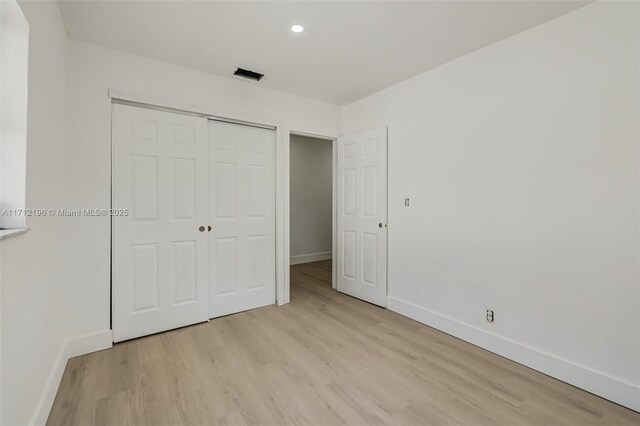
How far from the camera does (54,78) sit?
1980 millimetres

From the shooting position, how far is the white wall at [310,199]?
625 centimetres

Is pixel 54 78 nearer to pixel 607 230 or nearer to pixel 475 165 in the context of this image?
pixel 475 165

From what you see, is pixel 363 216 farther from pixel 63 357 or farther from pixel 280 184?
pixel 63 357

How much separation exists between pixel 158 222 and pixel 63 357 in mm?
1229

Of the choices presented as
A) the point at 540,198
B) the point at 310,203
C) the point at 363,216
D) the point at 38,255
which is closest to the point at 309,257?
the point at 310,203

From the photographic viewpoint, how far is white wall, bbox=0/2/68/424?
1.25m

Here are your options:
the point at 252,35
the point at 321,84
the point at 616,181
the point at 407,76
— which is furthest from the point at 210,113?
the point at 616,181

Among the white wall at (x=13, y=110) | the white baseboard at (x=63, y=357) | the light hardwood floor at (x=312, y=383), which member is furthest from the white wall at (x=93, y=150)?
the white wall at (x=13, y=110)

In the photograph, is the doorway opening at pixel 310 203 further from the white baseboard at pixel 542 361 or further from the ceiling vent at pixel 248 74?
the white baseboard at pixel 542 361

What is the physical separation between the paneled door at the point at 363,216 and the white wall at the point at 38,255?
2923 mm

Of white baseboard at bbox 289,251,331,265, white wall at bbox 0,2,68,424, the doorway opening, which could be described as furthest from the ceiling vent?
white baseboard at bbox 289,251,331,265

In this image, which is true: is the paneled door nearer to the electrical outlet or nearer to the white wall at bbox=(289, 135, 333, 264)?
the electrical outlet

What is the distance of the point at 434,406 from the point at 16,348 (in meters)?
2.21

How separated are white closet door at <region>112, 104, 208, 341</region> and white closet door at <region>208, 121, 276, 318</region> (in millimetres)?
133
